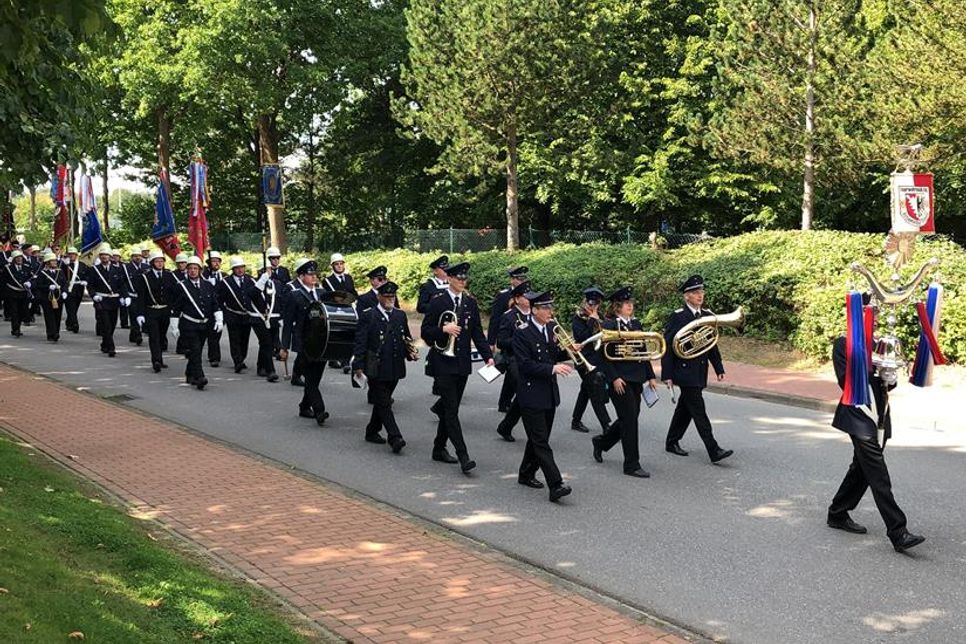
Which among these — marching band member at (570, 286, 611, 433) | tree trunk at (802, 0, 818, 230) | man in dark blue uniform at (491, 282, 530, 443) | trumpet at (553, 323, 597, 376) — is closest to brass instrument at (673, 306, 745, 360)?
marching band member at (570, 286, 611, 433)

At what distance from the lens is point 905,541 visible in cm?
700

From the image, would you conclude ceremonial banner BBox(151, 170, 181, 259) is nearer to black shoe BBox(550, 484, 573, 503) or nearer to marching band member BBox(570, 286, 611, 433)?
marching band member BBox(570, 286, 611, 433)

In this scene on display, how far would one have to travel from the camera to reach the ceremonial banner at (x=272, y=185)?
912 inches

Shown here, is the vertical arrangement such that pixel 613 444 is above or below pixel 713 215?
below

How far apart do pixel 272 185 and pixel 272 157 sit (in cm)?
1748

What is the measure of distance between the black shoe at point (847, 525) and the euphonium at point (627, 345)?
259 cm

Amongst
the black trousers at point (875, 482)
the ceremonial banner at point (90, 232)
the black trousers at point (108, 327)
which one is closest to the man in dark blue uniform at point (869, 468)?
the black trousers at point (875, 482)

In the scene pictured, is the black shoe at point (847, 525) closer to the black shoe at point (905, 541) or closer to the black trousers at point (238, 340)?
the black shoe at point (905, 541)

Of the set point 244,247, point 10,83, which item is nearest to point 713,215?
point 244,247

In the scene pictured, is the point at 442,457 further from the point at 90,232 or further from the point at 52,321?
the point at 90,232

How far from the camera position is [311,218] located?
160 feet

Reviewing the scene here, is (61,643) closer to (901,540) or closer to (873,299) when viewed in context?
(901,540)

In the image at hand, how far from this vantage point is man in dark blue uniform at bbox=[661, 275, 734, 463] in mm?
9812

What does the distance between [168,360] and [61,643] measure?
14.0 metres
